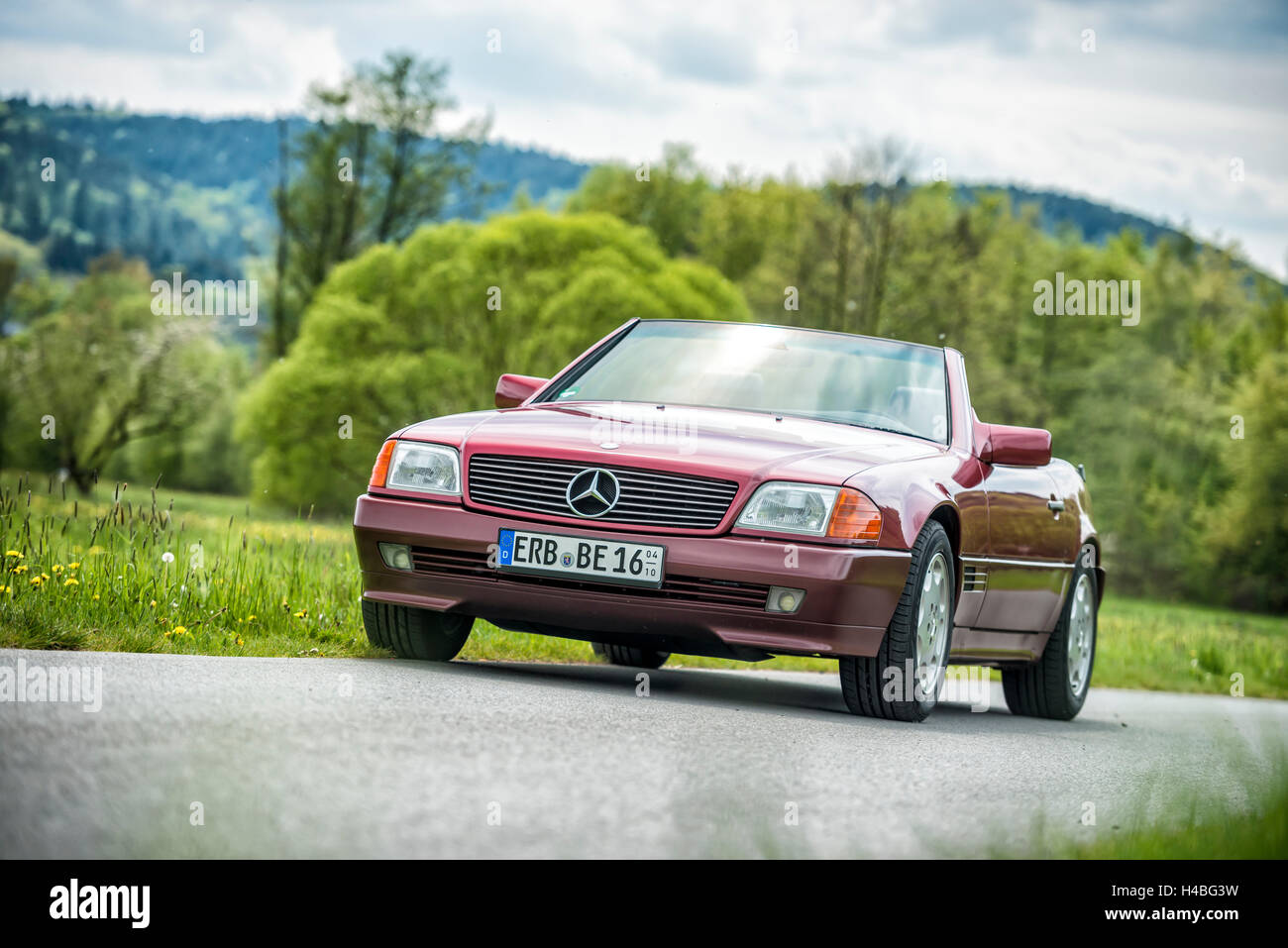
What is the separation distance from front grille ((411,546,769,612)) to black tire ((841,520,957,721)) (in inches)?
22.9

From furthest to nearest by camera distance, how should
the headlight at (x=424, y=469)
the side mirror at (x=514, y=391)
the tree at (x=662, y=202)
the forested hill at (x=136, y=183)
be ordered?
the forested hill at (x=136, y=183) → the tree at (x=662, y=202) → the side mirror at (x=514, y=391) → the headlight at (x=424, y=469)

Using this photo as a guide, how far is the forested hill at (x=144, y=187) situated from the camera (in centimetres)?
11338

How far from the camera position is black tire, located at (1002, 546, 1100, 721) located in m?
9.30

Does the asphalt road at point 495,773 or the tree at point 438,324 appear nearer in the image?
the asphalt road at point 495,773

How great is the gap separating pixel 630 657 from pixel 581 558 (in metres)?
3.24

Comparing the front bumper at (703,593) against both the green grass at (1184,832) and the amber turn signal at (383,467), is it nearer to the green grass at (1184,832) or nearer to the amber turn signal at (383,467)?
the amber turn signal at (383,467)

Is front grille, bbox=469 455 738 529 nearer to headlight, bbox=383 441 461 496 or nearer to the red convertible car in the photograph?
the red convertible car

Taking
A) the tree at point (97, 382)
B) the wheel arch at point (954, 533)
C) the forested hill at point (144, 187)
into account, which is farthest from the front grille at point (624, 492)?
the forested hill at point (144, 187)

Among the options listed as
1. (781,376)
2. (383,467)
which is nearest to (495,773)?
(383,467)

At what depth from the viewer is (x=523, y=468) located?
Result: 22.9 feet

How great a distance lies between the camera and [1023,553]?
28.0ft

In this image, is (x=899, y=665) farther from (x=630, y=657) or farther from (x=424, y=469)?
(x=630, y=657)
